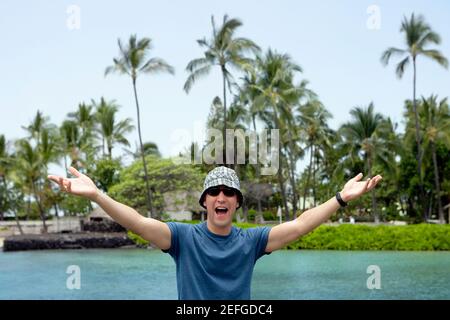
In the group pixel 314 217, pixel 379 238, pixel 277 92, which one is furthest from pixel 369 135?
pixel 314 217

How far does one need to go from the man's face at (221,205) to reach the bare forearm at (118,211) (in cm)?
26

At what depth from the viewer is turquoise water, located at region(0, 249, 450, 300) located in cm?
1669

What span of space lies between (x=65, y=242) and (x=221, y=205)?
3093 cm

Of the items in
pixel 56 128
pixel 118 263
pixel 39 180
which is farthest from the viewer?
pixel 56 128

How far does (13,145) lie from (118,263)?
76.7 feet

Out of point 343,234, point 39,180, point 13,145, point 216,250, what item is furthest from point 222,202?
point 13,145

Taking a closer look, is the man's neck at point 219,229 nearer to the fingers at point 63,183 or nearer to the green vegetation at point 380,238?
the fingers at point 63,183

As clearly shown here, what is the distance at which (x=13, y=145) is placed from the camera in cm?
4516

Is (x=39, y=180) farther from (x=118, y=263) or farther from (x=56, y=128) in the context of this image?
(x=118, y=263)

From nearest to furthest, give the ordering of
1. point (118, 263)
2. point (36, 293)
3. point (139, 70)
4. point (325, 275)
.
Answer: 1. point (36, 293)
2. point (325, 275)
3. point (118, 263)
4. point (139, 70)

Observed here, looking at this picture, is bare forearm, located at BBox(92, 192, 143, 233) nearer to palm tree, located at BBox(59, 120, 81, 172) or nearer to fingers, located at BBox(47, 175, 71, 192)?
fingers, located at BBox(47, 175, 71, 192)

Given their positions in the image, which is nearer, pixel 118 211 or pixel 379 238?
pixel 118 211

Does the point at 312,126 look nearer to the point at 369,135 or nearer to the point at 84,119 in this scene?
the point at 369,135

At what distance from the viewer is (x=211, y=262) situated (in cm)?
239
